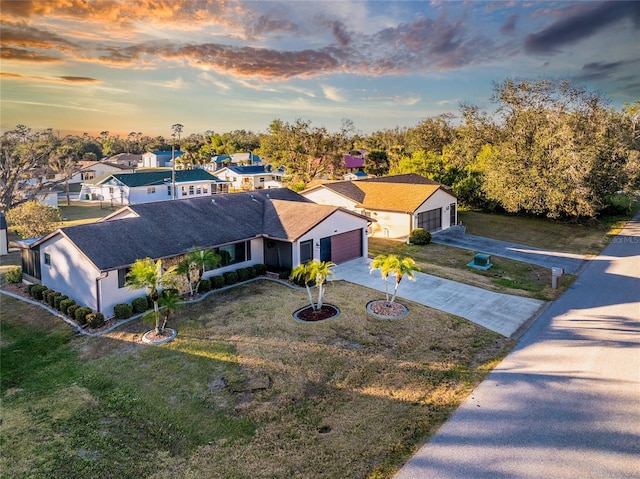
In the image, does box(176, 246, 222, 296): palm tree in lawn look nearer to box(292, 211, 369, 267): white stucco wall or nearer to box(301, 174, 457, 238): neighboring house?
box(292, 211, 369, 267): white stucco wall

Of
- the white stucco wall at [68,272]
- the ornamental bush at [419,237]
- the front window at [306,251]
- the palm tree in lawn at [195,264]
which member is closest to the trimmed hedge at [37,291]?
the white stucco wall at [68,272]

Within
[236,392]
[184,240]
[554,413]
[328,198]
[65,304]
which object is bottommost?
[554,413]

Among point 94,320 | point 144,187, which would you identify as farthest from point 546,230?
point 144,187

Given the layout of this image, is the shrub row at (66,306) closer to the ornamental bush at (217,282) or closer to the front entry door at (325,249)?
the ornamental bush at (217,282)

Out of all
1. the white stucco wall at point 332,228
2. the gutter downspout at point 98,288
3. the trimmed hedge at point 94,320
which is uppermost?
the white stucco wall at point 332,228

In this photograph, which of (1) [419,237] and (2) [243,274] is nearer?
(2) [243,274]

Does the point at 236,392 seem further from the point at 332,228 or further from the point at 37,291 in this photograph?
the point at 332,228

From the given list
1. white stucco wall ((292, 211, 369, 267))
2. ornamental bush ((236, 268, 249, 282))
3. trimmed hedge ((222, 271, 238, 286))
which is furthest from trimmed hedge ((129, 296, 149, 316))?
white stucco wall ((292, 211, 369, 267))
